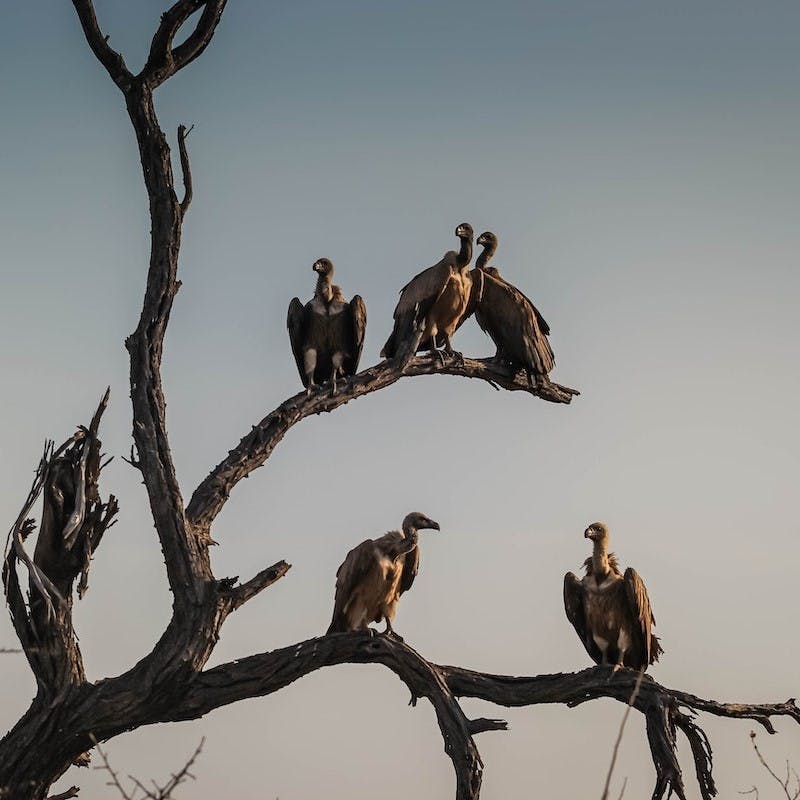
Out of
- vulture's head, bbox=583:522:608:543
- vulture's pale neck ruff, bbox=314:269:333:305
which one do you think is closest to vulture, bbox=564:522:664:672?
vulture's head, bbox=583:522:608:543

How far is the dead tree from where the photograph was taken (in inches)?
311

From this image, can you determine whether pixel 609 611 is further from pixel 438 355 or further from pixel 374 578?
pixel 438 355

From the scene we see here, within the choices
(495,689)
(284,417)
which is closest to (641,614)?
(495,689)

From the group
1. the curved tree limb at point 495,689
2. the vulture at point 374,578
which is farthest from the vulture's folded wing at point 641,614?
the vulture at point 374,578

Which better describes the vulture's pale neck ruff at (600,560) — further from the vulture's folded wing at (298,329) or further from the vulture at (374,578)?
the vulture's folded wing at (298,329)

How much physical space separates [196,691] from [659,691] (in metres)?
2.70

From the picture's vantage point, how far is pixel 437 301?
1008 centimetres

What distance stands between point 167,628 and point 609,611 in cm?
301

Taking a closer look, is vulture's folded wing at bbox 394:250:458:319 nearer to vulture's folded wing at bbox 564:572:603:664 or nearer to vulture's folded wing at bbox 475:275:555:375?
vulture's folded wing at bbox 475:275:555:375

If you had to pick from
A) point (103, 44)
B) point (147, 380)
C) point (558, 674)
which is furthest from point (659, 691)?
point (103, 44)

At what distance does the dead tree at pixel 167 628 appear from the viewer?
7887 millimetres

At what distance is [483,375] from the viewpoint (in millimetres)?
9898

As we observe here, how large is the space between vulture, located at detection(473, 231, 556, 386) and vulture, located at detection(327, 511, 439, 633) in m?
1.49

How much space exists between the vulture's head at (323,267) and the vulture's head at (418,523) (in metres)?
1.92
